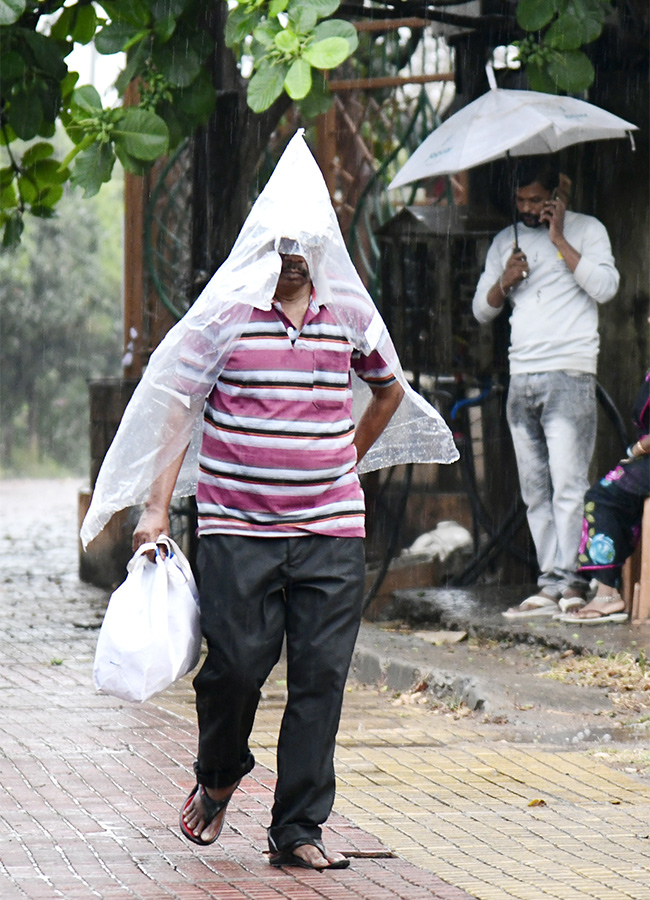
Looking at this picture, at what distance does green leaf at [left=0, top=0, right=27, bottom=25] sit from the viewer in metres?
6.78

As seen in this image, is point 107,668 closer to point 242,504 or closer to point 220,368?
point 242,504

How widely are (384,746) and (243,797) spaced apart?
967mm

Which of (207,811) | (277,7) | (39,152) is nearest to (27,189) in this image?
(39,152)

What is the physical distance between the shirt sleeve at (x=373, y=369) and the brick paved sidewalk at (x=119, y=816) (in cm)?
143

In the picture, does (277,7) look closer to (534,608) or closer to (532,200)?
(532,200)

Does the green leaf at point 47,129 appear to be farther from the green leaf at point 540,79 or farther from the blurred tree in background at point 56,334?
the blurred tree in background at point 56,334

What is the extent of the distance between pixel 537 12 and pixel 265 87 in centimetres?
167

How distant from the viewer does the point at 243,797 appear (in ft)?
16.9

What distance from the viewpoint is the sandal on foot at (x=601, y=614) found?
25.9 feet

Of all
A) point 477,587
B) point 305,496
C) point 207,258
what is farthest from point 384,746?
point 207,258

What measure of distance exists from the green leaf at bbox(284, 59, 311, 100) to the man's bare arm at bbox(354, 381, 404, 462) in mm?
2260

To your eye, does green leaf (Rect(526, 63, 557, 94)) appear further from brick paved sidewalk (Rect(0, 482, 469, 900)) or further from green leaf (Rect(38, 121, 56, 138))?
brick paved sidewalk (Rect(0, 482, 469, 900))

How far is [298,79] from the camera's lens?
6.62 meters

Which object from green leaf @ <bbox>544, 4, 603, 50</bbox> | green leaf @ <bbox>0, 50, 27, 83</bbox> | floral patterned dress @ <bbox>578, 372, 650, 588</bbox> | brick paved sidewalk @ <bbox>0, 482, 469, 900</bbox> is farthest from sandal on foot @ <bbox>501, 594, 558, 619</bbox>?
green leaf @ <bbox>0, 50, 27, 83</bbox>
